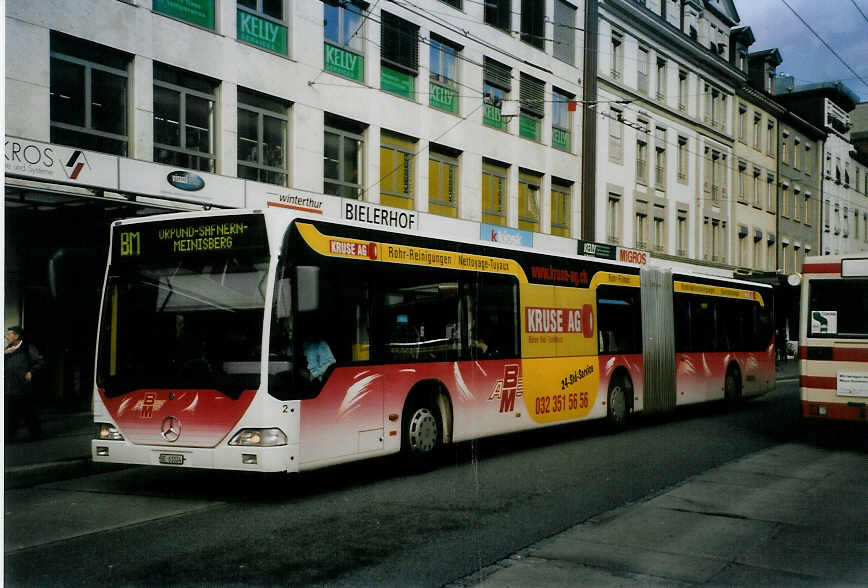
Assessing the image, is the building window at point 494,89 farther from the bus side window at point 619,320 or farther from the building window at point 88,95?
the building window at point 88,95

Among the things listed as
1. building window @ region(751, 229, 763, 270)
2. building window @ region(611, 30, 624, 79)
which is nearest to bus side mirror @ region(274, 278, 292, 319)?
building window @ region(611, 30, 624, 79)

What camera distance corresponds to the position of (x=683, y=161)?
126 feet

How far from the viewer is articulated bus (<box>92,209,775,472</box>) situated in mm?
9141

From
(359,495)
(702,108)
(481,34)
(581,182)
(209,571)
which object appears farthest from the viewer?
(702,108)

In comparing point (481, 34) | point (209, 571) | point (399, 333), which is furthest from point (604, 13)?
point (209, 571)

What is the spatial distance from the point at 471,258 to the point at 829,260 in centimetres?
519

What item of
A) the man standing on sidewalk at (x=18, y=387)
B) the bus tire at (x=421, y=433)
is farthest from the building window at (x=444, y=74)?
the bus tire at (x=421, y=433)

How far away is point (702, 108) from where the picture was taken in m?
38.5

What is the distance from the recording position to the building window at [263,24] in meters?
18.8

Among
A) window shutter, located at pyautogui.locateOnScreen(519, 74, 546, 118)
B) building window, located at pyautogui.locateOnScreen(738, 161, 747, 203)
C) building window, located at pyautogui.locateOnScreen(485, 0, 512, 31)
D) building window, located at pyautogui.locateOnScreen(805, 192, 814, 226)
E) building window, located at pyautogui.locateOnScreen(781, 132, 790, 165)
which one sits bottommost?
building window, located at pyautogui.locateOnScreen(805, 192, 814, 226)

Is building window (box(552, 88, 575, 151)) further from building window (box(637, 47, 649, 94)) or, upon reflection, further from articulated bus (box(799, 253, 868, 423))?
articulated bus (box(799, 253, 868, 423))

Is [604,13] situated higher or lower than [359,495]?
higher

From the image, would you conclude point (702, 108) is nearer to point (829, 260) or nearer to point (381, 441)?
point (829, 260)

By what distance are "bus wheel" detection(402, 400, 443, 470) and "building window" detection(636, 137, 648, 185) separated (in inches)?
1018
